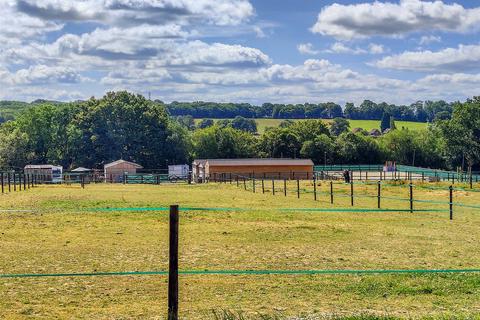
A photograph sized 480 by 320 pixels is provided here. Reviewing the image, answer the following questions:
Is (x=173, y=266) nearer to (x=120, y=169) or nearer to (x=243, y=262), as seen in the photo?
(x=243, y=262)

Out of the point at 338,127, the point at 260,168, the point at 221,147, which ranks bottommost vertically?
the point at 260,168

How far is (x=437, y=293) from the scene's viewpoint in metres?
11.4

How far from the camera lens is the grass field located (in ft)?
34.3

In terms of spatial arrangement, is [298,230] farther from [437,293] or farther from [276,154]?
[276,154]

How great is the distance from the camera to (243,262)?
1444 cm

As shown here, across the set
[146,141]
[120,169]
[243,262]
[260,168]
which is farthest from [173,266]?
[146,141]

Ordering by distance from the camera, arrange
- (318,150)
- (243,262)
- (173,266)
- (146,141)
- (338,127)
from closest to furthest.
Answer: (173,266), (243,262), (146,141), (318,150), (338,127)

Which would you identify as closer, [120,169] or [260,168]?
[260,168]

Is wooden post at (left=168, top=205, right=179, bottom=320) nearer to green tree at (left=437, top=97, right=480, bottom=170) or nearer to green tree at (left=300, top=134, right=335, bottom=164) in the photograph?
green tree at (left=437, top=97, right=480, bottom=170)

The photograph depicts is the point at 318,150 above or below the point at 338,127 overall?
below

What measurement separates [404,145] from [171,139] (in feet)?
163

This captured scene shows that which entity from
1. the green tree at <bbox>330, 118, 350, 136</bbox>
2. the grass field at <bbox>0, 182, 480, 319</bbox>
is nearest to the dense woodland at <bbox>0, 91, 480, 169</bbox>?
the green tree at <bbox>330, 118, 350, 136</bbox>

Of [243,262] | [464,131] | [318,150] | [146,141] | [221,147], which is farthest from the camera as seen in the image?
[221,147]

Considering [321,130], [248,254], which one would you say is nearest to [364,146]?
[321,130]
